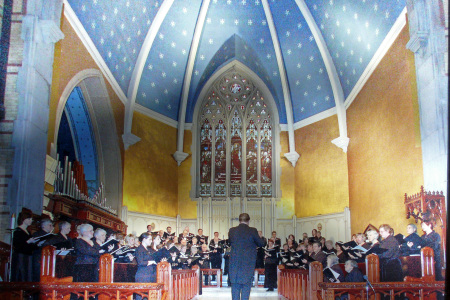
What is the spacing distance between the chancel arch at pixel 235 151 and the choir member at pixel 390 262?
940 cm

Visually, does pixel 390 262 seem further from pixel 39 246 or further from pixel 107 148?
pixel 107 148

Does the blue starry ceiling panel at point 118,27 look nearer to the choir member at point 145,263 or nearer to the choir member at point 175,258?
the choir member at point 175,258

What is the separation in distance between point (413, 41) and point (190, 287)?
5.89 meters

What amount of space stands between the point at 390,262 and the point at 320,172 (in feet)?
28.0

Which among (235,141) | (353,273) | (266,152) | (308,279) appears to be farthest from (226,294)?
(235,141)

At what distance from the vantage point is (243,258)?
6340 millimetres

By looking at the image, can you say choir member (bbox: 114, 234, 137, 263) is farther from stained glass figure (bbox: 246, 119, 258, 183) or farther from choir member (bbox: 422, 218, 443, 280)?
stained glass figure (bbox: 246, 119, 258, 183)

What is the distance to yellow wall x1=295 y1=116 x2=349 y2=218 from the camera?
14398 millimetres

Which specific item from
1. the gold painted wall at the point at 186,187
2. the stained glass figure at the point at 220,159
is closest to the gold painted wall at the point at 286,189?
the stained glass figure at the point at 220,159

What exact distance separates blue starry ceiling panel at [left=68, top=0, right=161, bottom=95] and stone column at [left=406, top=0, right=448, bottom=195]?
6507 millimetres

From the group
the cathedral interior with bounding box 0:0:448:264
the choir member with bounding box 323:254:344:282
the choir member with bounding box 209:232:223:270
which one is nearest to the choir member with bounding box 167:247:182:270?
the cathedral interior with bounding box 0:0:448:264

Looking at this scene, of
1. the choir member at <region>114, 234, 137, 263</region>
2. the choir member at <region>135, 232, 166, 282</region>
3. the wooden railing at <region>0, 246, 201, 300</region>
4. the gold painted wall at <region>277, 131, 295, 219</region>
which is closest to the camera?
the wooden railing at <region>0, 246, 201, 300</region>

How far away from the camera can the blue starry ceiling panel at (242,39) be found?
15.2m

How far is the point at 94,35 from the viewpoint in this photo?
11.1 metres
